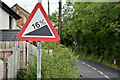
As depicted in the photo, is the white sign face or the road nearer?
the white sign face

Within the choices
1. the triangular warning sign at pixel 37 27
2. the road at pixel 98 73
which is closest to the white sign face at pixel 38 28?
the triangular warning sign at pixel 37 27

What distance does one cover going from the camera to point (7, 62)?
209 inches

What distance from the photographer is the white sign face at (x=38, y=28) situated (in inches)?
159

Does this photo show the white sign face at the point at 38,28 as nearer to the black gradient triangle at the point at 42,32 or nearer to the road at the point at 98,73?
the black gradient triangle at the point at 42,32

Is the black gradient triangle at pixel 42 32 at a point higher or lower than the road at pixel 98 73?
higher

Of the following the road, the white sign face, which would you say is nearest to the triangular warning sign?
the white sign face

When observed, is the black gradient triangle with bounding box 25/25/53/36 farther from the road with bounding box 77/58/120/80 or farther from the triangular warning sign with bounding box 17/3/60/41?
the road with bounding box 77/58/120/80

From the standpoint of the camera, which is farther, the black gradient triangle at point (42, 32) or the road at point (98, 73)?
the road at point (98, 73)

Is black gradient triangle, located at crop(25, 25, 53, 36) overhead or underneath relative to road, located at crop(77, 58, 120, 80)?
overhead

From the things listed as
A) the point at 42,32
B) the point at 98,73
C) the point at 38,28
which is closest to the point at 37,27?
the point at 38,28

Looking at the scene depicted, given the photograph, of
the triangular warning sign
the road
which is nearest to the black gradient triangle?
the triangular warning sign

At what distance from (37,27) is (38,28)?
29 millimetres

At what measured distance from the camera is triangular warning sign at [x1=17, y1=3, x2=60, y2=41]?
4.03 meters

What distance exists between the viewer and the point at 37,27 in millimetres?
4039
